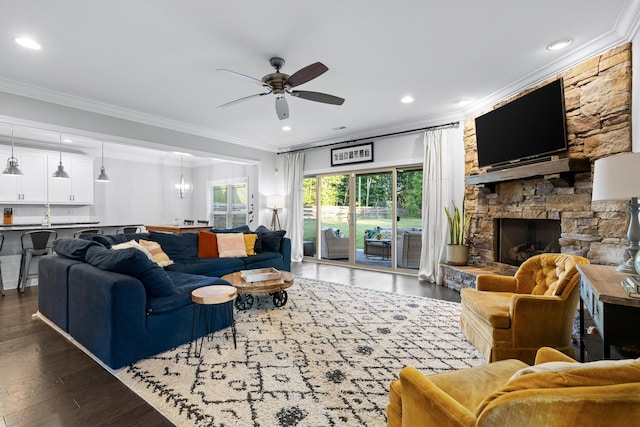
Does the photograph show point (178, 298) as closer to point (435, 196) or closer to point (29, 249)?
point (29, 249)

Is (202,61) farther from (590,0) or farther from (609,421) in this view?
(609,421)

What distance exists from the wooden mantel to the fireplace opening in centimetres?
65

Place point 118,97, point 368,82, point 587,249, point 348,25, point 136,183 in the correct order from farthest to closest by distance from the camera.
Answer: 1. point 136,183
2. point 118,97
3. point 368,82
4. point 587,249
5. point 348,25

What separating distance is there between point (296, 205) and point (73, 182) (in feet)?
16.2

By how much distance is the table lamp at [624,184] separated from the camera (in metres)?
1.84

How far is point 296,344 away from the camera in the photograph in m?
2.76

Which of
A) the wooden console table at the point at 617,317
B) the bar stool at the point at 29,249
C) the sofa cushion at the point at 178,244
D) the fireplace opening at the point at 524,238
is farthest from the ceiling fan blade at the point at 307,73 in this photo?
the bar stool at the point at 29,249

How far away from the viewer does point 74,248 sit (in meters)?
3.08

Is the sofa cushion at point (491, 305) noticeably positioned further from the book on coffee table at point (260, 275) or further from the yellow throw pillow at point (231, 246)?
the yellow throw pillow at point (231, 246)

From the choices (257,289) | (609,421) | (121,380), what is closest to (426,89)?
(257,289)

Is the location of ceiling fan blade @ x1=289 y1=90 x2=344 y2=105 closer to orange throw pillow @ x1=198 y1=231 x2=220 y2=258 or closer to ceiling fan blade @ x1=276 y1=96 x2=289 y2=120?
ceiling fan blade @ x1=276 y1=96 x2=289 y2=120

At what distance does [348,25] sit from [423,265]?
3.97m

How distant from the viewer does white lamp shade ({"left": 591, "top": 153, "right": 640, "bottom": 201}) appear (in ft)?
6.01

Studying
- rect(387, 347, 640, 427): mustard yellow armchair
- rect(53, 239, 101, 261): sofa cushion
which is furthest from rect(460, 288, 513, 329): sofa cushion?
rect(53, 239, 101, 261): sofa cushion
